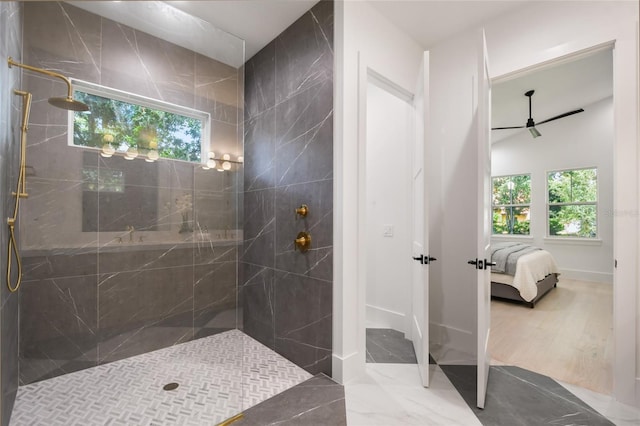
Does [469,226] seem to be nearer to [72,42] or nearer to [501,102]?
[501,102]

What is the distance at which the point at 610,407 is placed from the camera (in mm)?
1634

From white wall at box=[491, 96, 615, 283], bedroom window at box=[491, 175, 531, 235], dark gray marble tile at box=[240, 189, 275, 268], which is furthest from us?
bedroom window at box=[491, 175, 531, 235]

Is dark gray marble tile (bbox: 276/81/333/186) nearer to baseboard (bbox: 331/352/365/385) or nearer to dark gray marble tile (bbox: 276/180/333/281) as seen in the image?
dark gray marble tile (bbox: 276/180/333/281)

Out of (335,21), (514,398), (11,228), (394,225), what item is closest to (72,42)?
(11,228)

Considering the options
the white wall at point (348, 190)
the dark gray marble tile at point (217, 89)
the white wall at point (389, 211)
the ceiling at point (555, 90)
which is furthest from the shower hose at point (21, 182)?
the ceiling at point (555, 90)

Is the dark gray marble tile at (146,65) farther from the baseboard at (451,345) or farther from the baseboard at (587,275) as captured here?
the baseboard at (587,275)

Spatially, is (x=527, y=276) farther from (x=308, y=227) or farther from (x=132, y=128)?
(x=132, y=128)

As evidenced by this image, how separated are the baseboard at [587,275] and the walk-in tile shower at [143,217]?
505 cm

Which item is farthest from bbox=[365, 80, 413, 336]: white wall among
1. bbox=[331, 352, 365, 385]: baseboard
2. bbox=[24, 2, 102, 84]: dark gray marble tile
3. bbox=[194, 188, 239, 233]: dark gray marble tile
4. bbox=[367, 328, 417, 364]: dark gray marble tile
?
bbox=[24, 2, 102, 84]: dark gray marble tile

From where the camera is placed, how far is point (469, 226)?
7.80ft

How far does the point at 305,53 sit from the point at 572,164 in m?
5.17

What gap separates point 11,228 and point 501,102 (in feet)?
16.5

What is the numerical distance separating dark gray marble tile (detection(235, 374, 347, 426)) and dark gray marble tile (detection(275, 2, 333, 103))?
86.2 inches

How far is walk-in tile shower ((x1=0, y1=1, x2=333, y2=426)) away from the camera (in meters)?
1.57
